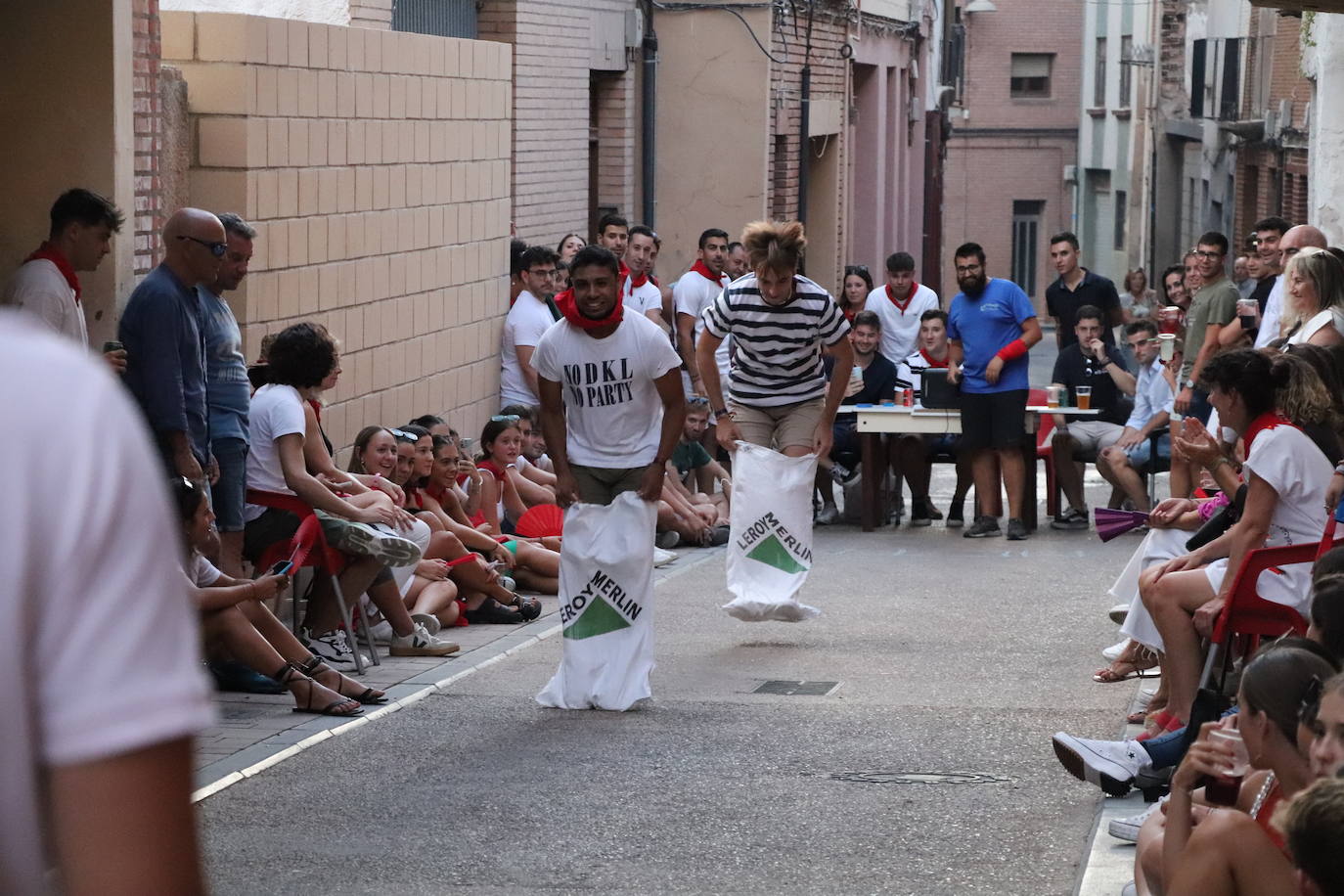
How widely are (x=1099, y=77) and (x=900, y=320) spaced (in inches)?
1329

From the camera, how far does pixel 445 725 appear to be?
755 cm

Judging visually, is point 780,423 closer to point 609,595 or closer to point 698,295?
point 609,595

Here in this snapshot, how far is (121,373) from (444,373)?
15.0 feet

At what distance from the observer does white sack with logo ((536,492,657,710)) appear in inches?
310

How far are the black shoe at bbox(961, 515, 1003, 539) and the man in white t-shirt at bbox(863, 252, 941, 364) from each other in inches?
64.7

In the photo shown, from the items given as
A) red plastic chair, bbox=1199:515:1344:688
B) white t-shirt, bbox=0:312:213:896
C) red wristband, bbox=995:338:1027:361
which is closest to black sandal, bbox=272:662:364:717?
red plastic chair, bbox=1199:515:1344:688

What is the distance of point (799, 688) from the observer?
8.40 metres

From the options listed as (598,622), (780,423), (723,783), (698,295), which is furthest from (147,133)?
(698,295)

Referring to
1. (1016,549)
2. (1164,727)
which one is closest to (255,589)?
(1164,727)

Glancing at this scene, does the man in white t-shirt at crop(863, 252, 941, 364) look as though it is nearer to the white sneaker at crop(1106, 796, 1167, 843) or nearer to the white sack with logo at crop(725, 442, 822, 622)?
the white sack with logo at crop(725, 442, 822, 622)

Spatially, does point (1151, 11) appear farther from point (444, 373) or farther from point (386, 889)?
point (386, 889)

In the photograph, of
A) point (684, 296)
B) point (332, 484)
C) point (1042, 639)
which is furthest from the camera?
point (684, 296)

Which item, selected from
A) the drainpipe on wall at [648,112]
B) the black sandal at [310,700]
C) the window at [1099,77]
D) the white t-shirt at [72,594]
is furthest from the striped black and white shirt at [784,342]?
the window at [1099,77]

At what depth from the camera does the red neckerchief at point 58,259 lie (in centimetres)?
786
